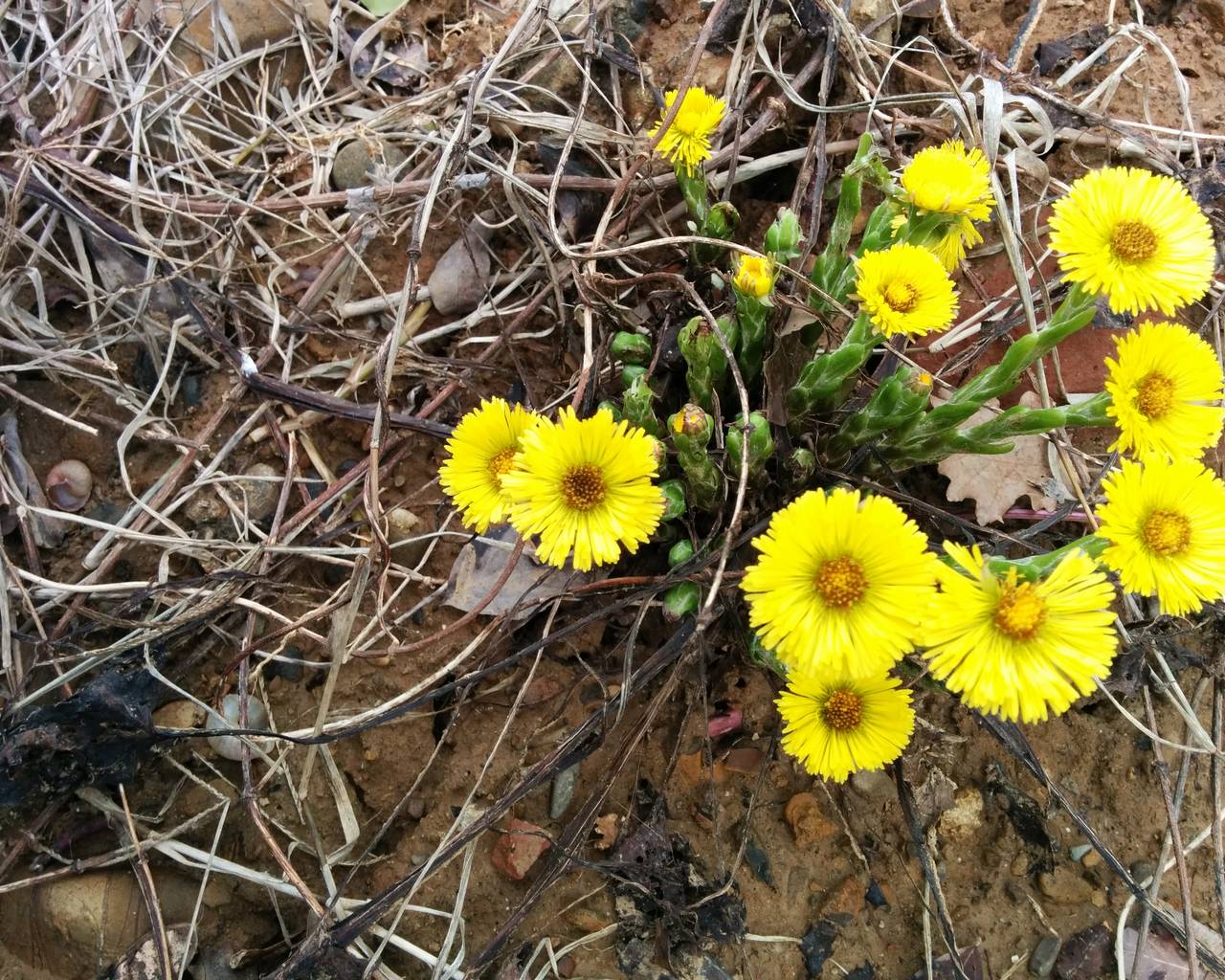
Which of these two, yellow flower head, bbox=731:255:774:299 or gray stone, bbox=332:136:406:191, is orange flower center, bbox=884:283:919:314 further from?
gray stone, bbox=332:136:406:191

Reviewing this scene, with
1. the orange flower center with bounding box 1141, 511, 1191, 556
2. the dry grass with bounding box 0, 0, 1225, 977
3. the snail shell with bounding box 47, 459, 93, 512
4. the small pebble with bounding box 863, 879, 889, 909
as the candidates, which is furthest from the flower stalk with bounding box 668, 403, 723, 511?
the snail shell with bounding box 47, 459, 93, 512

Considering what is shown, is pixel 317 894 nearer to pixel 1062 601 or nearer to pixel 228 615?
pixel 228 615

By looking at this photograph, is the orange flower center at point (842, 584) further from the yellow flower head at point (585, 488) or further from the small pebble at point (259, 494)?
the small pebble at point (259, 494)

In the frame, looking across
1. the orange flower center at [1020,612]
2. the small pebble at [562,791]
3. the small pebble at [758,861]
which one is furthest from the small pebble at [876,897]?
the orange flower center at [1020,612]

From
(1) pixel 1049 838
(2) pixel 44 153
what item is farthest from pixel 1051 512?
(2) pixel 44 153

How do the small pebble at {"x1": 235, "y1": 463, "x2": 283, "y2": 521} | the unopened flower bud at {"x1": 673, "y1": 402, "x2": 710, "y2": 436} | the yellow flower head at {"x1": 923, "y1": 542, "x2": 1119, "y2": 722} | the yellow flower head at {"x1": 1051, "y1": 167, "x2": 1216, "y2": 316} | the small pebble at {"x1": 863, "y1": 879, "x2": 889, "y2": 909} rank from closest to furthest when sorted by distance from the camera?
1. the yellow flower head at {"x1": 923, "y1": 542, "x2": 1119, "y2": 722}
2. the yellow flower head at {"x1": 1051, "y1": 167, "x2": 1216, "y2": 316}
3. the unopened flower bud at {"x1": 673, "y1": 402, "x2": 710, "y2": 436}
4. the small pebble at {"x1": 863, "y1": 879, "x2": 889, "y2": 909}
5. the small pebble at {"x1": 235, "y1": 463, "x2": 283, "y2": 521}

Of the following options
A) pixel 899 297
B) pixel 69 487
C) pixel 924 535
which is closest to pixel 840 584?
pixel 924 535
